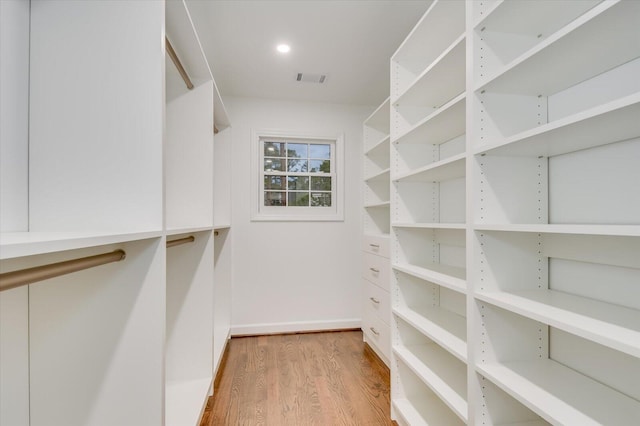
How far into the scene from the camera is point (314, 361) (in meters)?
2.49

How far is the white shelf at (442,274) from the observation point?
4.27 ft

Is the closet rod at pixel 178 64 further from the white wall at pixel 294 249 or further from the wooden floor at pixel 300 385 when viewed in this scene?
the wooden floor at pixel 300 385

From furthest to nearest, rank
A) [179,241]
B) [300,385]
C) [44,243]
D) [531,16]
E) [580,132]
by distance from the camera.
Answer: [300,385] < [179,241] < [531,16] < [580,132] < [44,243]

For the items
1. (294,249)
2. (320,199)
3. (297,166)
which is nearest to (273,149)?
(297,166)

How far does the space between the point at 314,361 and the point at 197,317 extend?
3.53 feet

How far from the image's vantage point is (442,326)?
159 cm

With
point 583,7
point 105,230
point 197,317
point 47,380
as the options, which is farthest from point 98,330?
point 583,7

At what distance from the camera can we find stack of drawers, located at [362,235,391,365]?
2396 millimetres


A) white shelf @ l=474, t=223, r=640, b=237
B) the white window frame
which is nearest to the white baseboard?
the white window frame

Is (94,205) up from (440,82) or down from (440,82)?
down

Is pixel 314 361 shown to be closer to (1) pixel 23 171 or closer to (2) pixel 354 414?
(2) pixel 354 414

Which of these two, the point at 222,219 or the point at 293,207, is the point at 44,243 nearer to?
the point at 222,219

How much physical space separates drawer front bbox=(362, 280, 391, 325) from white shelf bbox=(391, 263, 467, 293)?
2.14 feet

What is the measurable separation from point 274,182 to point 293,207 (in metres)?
0.33
